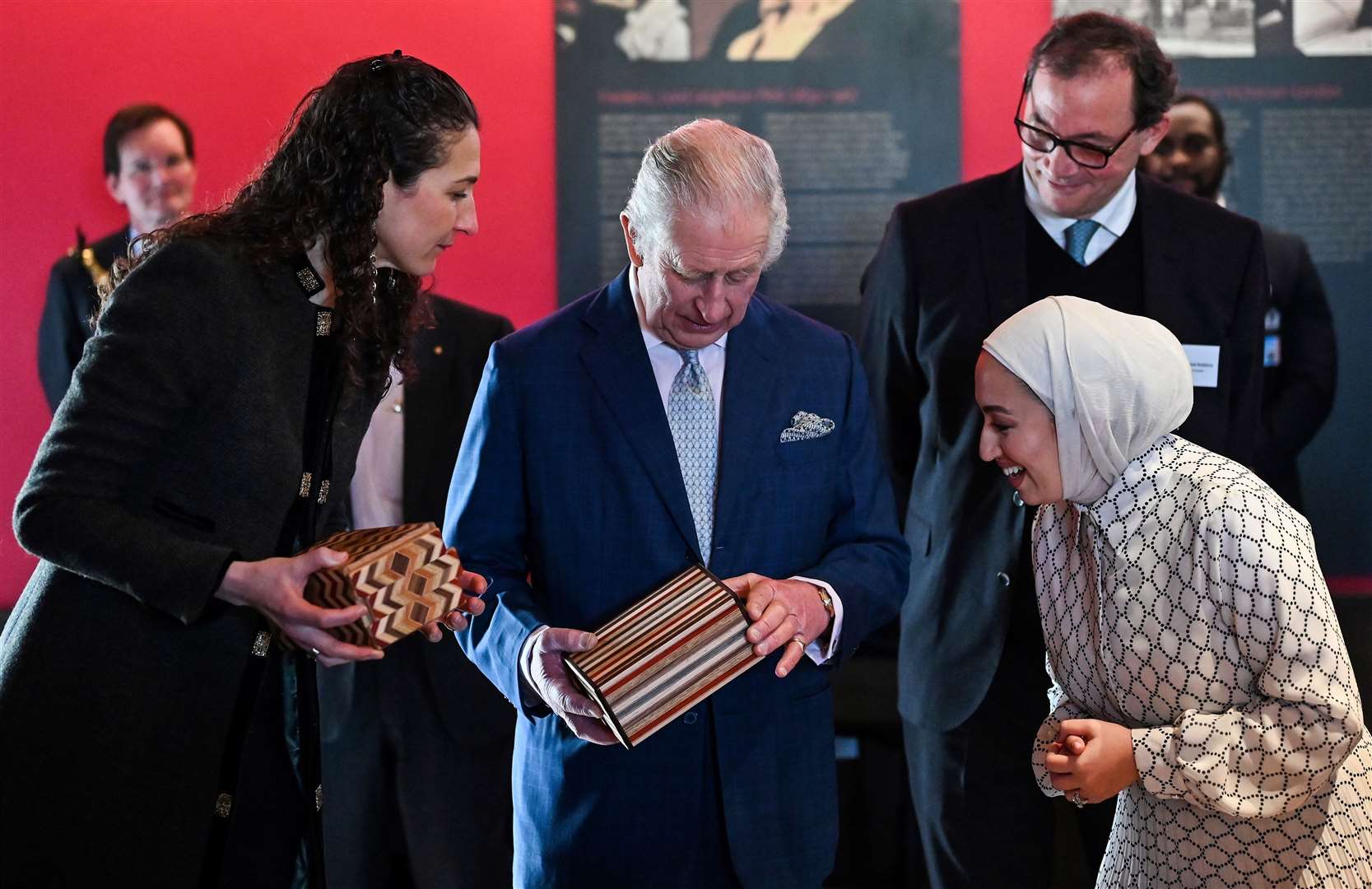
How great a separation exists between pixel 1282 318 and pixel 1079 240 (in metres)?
1.80

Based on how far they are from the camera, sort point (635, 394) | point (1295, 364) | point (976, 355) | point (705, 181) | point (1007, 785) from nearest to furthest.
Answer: point (705, 181) < point (635, 394) < point (1007, 785) < point (976, 355) < point (1295, 364)

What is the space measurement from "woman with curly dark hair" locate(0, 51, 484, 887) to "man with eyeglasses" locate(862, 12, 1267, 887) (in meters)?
1.36

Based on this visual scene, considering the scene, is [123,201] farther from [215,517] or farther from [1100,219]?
[1100,219]

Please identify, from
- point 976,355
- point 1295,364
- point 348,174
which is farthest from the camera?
point 1295,364

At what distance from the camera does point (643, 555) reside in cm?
221

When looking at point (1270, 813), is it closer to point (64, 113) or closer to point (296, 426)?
point (296, 426)

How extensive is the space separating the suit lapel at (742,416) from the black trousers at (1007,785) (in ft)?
3.11

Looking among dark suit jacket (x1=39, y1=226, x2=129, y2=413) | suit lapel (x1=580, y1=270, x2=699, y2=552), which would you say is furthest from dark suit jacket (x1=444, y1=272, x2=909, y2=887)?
dark suit jacket (x1=39, y1=226, x2=129, y2=413)

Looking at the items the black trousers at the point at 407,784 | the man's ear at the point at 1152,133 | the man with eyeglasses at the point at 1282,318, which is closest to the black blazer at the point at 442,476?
the black trousers at the point at 407,784

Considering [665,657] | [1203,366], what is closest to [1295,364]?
[1203,366]

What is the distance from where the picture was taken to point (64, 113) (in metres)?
4.64

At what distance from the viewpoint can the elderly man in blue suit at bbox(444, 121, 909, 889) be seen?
2.18 meters

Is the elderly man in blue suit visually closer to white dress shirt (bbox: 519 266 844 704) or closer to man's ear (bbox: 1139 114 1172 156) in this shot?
white dress shirt (bbox: 519 266 844 704)

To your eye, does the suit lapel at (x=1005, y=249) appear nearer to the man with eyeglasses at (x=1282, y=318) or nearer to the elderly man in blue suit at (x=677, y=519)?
the elderly man in blue suit at (x=677, y=519)
